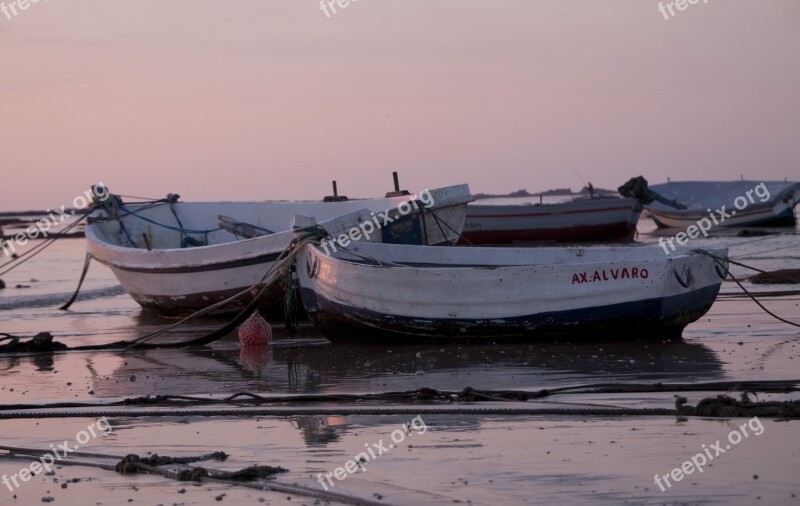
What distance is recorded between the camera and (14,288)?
70.2 ft

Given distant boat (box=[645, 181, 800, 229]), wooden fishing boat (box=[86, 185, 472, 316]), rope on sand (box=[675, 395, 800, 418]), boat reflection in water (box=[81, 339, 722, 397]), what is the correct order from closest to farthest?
A: rope on sand (box=[675, 395, 800, 418])
boat reflection in water (box=[81, 339, 722, 397])
wooden fishing boat (box=[86, 185, 472, 316])
distant boat (box=[645, 181, 800, 229])

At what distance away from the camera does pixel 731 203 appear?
41.6 meters

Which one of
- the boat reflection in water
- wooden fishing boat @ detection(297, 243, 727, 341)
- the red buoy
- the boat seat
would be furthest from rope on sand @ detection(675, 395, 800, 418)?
the boat seat

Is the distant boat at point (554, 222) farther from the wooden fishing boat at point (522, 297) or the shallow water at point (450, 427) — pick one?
the wooden fishing boat at point (522, 297)

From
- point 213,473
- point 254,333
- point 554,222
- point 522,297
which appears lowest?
point 213,473

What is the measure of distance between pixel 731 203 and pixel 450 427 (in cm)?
3735

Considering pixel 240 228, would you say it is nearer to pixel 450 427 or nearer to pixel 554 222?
pixel 450 427

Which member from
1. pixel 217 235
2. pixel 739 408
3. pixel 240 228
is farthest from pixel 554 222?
pixel 739 408

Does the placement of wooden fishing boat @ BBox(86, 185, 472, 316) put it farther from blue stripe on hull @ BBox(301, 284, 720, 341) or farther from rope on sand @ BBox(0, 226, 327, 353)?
blue stripe on hull @ BBox(301, 284, 720, 341)

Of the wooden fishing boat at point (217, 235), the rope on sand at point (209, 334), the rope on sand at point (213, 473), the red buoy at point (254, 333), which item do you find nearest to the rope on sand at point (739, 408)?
the rope on sand at point (213, 473)

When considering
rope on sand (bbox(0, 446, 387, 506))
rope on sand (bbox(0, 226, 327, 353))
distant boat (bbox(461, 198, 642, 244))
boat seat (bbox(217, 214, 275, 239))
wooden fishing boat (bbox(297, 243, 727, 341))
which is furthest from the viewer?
distant boat (bbox(461, 198, 642, 244))

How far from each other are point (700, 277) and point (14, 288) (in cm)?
1507

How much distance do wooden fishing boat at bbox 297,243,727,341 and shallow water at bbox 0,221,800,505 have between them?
192 mm

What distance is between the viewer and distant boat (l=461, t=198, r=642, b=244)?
3369 cm
